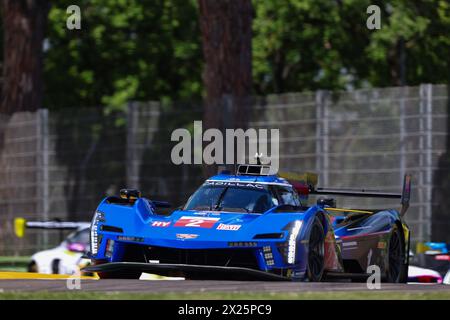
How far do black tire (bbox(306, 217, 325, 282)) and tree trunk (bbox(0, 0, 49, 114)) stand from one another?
16393 millimetres

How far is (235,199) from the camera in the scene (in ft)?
46.0

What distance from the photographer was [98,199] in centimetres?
2491

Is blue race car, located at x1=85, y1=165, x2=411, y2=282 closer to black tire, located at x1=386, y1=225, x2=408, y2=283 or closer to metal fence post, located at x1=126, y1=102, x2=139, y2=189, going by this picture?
black tire, located at x1=386, y1=225, x2=408, y2=283

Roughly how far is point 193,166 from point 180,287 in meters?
12.5

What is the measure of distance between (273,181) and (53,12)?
1098 inches

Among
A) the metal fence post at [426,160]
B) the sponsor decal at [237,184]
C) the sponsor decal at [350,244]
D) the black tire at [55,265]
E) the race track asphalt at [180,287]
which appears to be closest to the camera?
the race track asphalt at [180,287]

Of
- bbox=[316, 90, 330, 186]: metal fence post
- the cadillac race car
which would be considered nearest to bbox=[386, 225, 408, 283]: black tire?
bbox=[316, 90, 330, 186]: metal fence post

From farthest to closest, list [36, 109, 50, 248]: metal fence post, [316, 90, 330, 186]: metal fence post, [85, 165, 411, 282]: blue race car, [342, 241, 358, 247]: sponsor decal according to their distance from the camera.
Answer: [36, 109, 50, 248]: metal fence post
[316, 90, 330, 186]: metal fence post
[342, 241, 358, 247]: sponsor decal
[85, 165, 411, 282]: blue race car

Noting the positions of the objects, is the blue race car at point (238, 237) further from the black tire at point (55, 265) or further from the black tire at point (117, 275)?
the black tire at point (55, 265)

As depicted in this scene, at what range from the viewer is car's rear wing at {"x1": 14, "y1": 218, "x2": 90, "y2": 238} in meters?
24.4

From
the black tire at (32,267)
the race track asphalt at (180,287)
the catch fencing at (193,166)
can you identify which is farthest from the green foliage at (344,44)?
the race track asphalt at (180,287)

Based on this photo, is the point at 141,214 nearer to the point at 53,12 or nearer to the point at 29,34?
the point at 29,34

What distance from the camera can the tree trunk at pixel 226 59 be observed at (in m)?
22.2

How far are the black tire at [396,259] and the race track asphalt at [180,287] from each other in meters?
3.07
